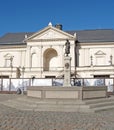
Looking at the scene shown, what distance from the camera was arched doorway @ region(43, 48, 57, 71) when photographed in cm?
5278

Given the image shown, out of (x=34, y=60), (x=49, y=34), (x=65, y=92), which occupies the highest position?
(x=49, y=34)

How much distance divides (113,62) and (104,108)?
35822mm

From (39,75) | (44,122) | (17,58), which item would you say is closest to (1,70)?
(17,58)

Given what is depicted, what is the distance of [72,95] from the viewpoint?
16656 mm

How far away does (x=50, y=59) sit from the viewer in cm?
5400

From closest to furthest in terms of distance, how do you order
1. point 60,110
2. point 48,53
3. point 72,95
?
point 60,110, point 72,95, point 48,53

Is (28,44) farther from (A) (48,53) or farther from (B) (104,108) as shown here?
(B) (104,108)

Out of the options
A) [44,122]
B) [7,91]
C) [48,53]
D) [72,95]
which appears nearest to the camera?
[44,122]

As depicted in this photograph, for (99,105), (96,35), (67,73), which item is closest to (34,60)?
(96,35)

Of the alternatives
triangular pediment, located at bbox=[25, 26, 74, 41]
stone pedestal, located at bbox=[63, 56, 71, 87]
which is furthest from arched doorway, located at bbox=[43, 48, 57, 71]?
stone pedestal, located at bbox=[63, 56, 71, 87]

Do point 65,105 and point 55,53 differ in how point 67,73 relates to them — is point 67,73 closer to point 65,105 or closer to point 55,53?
point 65,105

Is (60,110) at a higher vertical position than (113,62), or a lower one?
lower

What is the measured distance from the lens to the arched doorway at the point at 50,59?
173 feet

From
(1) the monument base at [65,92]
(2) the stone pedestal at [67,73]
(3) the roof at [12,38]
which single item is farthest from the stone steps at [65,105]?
(3) the roof at [12,38]
